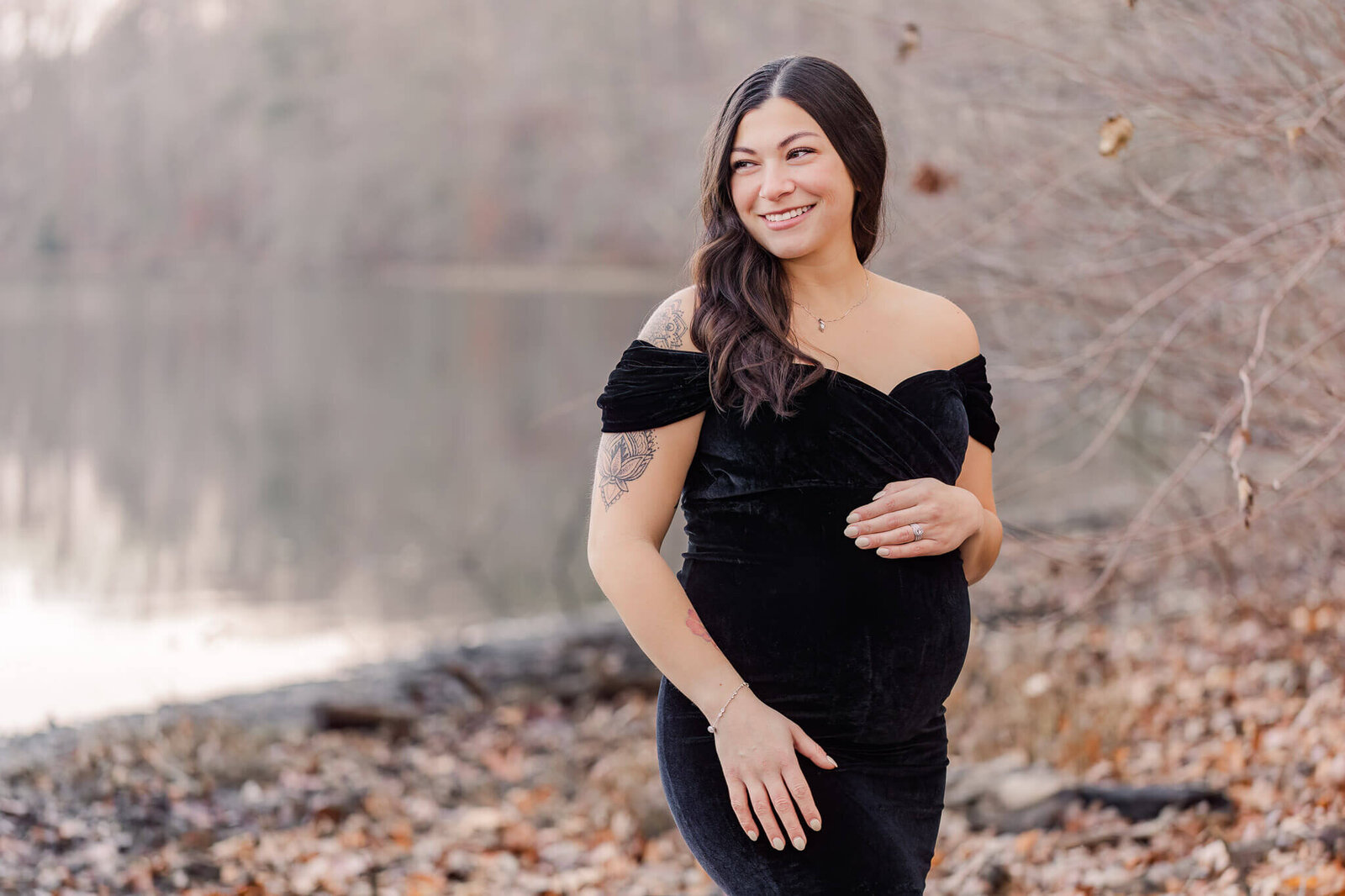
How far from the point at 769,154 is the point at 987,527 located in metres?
0.76

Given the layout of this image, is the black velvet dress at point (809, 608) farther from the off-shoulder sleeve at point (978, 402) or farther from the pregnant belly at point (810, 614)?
the off-shoulder sleeve at point (978, 402)

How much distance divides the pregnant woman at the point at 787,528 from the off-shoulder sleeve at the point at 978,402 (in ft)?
0.41

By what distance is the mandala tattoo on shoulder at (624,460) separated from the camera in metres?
2.12

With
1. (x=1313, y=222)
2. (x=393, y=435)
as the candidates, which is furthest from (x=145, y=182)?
(x=1313, y=222)

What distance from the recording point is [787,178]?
2170 millimetres

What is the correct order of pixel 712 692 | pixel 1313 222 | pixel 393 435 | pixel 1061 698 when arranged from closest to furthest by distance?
pixel 712 692
pixel 1313 222
pixel 1061 698
pixel 393 435

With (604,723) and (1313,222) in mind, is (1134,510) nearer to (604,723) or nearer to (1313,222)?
(604,723)

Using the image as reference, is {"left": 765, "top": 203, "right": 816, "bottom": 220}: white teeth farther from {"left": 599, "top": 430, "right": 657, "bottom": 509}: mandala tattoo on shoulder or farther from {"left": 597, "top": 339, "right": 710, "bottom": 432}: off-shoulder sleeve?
{"left": 599, "top": 430, "right": 657, "bottom": 509}: mandala tattoo on shoulder

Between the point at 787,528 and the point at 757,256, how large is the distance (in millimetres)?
469

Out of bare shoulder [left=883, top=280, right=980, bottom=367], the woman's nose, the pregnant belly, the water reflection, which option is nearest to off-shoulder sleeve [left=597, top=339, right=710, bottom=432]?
the pregnant belly

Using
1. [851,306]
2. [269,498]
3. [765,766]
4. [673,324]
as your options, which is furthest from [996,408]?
[269,498]

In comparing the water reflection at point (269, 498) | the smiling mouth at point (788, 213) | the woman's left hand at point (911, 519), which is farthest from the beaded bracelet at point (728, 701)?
the water reflection at point (269, 498)

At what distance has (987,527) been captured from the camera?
7.71 ft

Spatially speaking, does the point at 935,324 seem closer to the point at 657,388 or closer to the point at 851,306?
the point at 851,306
